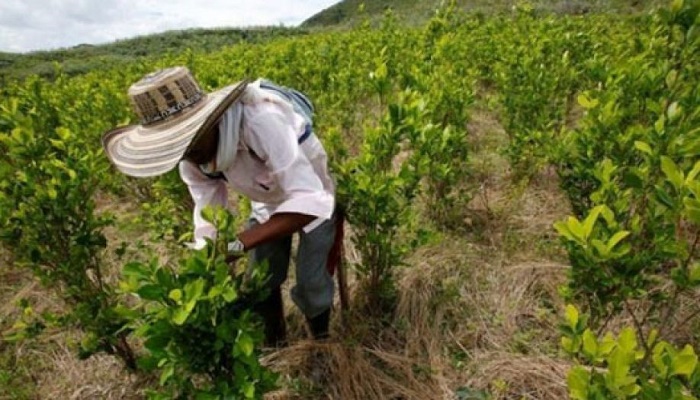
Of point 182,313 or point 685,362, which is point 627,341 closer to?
point 685,362

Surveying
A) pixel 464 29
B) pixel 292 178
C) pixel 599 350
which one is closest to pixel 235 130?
pixel 292 178

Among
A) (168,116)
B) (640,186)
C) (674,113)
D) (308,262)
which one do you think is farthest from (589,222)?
(168,116)

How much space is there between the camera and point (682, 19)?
1.71 meters

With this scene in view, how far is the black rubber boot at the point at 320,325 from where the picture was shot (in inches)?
98.0

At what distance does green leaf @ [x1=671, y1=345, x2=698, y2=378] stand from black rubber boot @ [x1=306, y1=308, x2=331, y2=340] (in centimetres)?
167

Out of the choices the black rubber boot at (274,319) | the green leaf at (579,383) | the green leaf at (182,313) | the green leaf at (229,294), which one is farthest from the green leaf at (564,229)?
the black rubber boot at (274,319)

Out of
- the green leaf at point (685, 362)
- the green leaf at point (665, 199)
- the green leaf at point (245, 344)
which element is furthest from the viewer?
the green leaf at point (245, 344)

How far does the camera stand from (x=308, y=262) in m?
2.24

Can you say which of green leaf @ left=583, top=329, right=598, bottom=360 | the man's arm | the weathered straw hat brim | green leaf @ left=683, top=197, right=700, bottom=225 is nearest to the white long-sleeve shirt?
the man's arm

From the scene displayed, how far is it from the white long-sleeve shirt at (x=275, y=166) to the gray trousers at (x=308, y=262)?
0.28 m

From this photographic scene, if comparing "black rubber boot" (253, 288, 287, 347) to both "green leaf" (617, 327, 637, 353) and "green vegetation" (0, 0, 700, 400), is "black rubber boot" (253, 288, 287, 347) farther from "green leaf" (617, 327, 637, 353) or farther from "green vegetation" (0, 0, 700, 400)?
"green leaf" (617, 327, 637, 353)

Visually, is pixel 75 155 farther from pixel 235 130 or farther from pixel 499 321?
pixel 499 321

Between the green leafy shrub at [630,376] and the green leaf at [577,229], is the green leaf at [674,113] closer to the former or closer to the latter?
the green leaf at [577,229]

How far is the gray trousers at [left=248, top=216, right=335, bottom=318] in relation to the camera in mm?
2225
